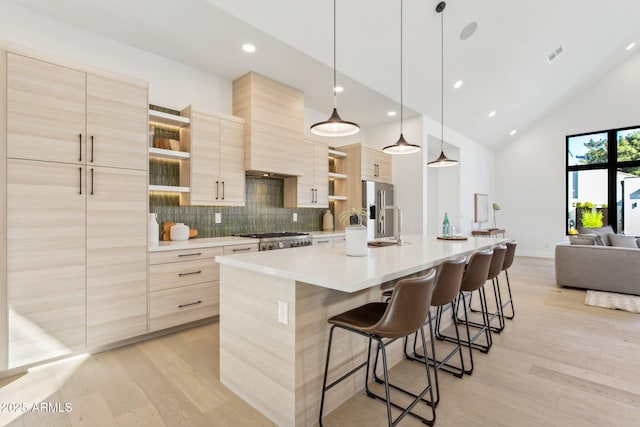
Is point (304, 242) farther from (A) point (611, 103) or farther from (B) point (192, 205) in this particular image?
(A) point (611, 103)

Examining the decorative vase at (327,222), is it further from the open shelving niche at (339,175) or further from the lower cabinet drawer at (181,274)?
the lower cabinet drawer at (181,274)

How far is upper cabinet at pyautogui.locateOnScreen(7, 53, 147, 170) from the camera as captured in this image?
231 cm

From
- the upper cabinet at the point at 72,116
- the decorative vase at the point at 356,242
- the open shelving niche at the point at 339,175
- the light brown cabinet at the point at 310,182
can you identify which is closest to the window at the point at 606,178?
the open shelving niche at the point at 339,175

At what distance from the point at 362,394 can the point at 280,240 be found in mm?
2144

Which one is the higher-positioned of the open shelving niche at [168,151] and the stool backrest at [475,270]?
the open shelving niche at [168,151]

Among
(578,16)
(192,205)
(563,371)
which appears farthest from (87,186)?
(578,16)

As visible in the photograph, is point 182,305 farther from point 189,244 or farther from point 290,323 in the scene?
point 290,323

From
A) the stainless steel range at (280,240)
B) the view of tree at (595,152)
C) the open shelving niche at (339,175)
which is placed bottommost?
the stainless steel range at (280,240)

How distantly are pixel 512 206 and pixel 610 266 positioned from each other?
4530 millimetres

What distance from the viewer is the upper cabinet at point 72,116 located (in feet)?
7.59

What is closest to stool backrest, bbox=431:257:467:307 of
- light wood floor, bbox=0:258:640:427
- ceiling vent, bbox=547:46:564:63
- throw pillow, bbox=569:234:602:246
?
light wood floor, bbox=0:258:640:427

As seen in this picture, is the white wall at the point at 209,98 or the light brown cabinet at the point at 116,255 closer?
the light brown cabinet at the point at 116,255

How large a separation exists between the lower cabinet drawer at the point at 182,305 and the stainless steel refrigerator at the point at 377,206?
288cm

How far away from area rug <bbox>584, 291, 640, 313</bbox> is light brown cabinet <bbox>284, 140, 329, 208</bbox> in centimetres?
390
